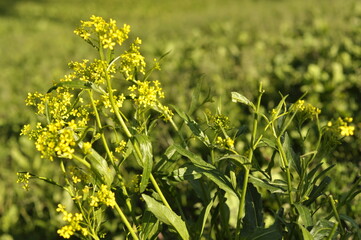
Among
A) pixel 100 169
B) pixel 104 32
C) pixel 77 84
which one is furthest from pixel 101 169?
pixel 104 32

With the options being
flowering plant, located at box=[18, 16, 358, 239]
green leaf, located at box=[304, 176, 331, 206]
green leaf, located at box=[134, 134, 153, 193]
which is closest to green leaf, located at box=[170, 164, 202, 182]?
flowering plant, located at box=[18, 16, 358, 239]

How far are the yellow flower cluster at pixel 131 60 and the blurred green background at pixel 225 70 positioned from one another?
0.68 feet

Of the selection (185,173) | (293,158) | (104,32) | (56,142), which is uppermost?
(104,32)

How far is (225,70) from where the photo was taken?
4695 mm

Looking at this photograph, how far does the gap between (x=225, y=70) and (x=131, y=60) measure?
132 inches

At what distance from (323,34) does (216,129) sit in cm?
399

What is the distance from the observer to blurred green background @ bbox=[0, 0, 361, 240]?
117 inches

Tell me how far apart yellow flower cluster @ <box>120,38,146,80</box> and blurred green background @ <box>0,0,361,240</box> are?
0.21 meters

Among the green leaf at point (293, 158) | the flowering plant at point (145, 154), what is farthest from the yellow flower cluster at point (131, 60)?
the green leaf at point (293, 158)

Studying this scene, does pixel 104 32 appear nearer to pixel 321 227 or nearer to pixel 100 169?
pixel 100 169

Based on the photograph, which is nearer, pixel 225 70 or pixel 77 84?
pixel 77 84

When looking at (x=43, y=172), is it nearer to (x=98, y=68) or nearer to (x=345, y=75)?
(x=98, y=68)

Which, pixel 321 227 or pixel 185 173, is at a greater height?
pixel 185 173

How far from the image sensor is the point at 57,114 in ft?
4.75
